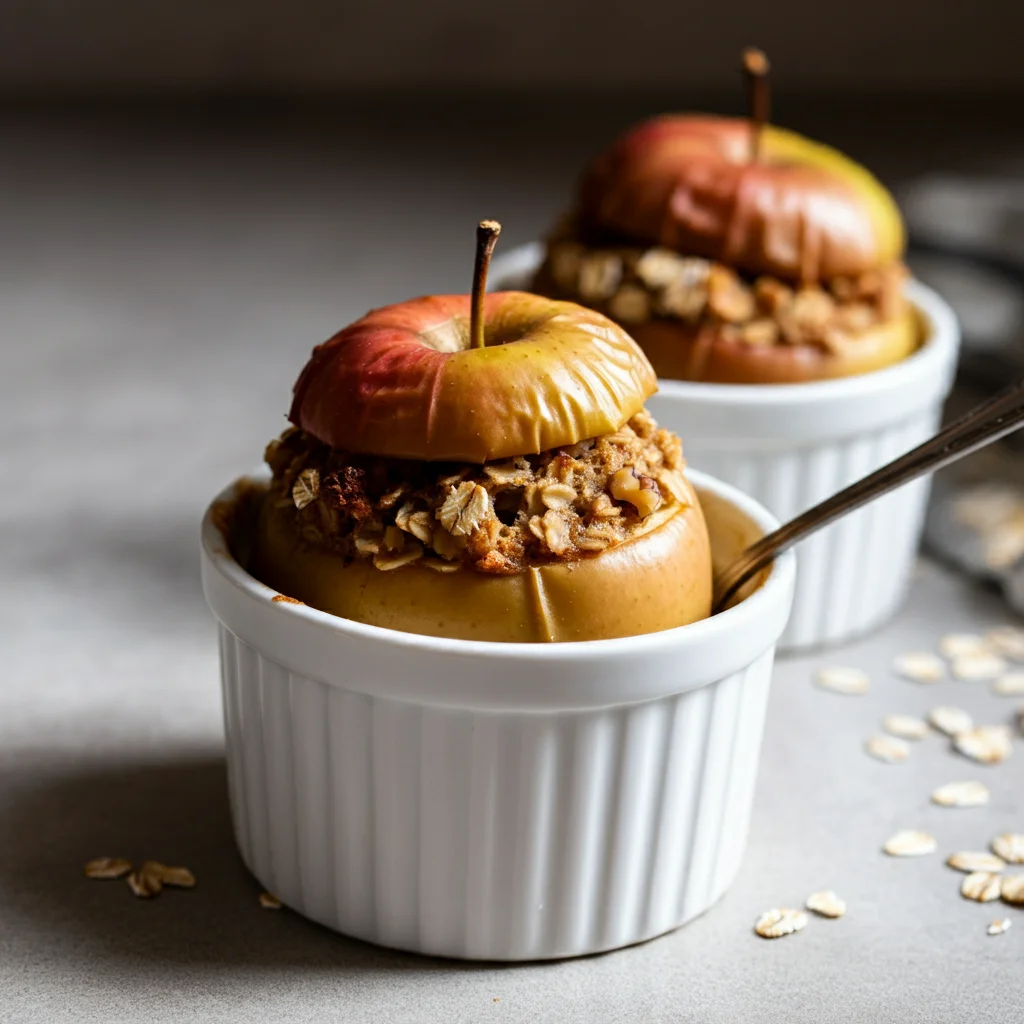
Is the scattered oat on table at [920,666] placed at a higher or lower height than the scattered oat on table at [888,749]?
lower

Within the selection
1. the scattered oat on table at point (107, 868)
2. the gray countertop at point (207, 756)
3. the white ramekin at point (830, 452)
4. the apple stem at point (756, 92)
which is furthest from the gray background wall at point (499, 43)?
the scattered oat on table at point (107, 868)

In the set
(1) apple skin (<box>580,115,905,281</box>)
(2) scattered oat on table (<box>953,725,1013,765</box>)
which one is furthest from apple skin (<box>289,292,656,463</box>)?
(2) scattered oat on table (<box>953,725,1013,765</box>)

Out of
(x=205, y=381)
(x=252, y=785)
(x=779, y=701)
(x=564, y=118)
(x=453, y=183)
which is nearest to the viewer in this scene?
(x=252, y=785)

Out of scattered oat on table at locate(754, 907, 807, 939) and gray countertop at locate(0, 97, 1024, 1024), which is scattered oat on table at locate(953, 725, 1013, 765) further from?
scattered oat on table at locate(754, 907, 807, 939)

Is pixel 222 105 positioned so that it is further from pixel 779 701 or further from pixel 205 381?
pixel 779 701

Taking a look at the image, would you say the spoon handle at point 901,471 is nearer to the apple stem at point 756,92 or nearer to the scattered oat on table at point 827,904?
the scattered oat on table at point 827,904

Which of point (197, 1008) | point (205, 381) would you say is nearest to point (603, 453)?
point (197, 1008)
